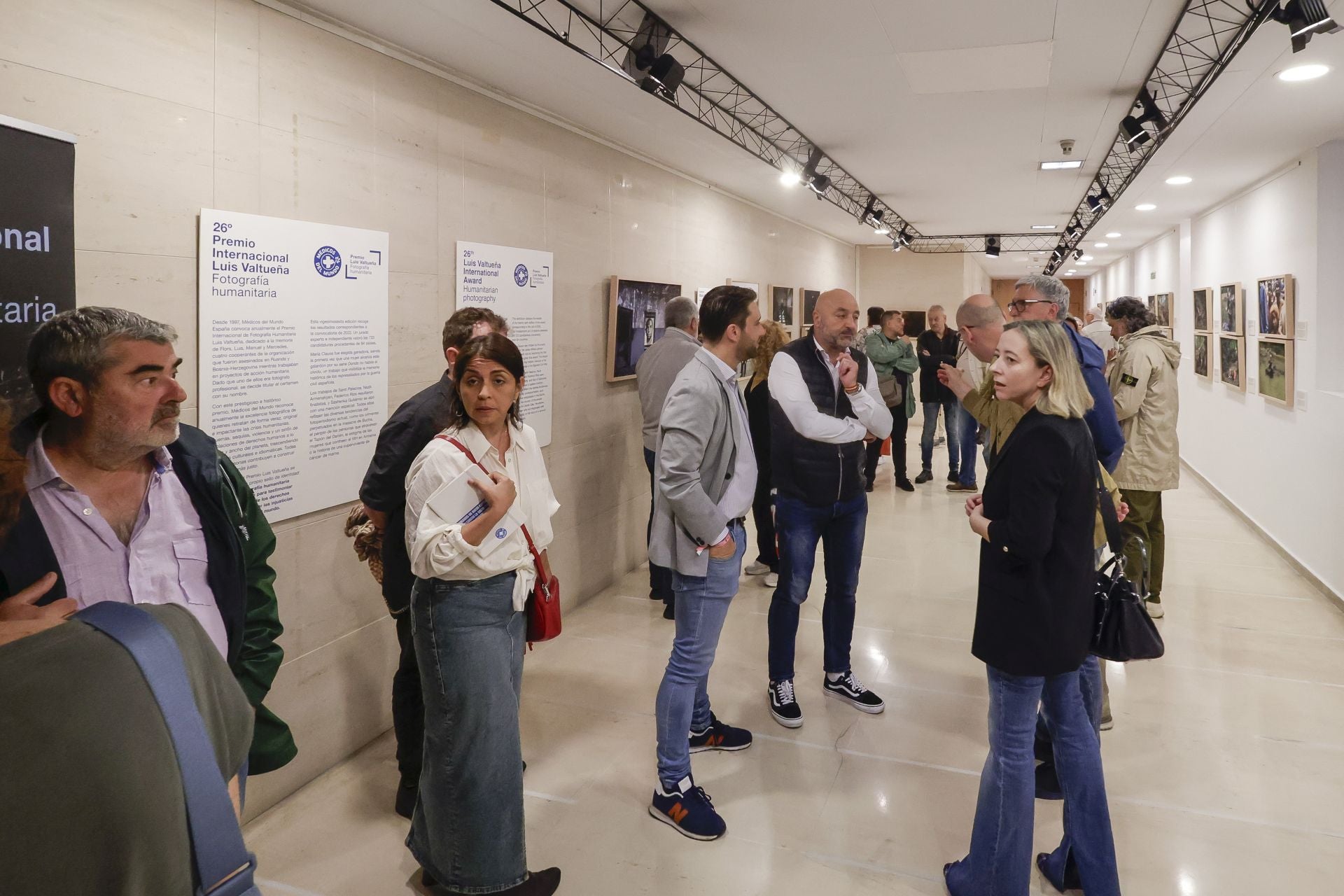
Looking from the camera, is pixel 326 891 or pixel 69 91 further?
pixel 326 891

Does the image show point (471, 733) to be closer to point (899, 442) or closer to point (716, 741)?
point (716, 741)

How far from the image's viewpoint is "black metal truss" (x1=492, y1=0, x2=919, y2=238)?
344 centimetres

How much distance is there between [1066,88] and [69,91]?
16.0 feet

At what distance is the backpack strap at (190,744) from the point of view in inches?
26.9

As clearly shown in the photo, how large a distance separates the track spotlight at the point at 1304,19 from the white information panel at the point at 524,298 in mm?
3408

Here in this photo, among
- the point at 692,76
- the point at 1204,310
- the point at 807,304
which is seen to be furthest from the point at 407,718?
the point at 1204,310

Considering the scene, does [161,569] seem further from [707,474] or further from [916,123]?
[916,123]

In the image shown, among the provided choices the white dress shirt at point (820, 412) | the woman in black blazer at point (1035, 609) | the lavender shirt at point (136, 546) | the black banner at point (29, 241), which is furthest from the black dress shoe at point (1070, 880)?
the black banner at point (29, 241)

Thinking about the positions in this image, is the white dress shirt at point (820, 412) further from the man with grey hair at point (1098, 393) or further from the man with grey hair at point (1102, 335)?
the man with grey hair at point (1102, 335)

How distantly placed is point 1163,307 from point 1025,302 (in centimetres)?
1045

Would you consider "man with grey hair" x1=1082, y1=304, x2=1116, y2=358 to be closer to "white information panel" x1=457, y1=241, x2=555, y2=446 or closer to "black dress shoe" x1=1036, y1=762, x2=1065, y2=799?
"white information panel" x1=457, y1=241, x2=555, y2=446

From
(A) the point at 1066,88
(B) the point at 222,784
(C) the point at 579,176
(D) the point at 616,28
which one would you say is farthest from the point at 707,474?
(A) the point at 1066,88

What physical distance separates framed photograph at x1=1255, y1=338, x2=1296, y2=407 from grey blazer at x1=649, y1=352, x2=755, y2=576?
5470mm

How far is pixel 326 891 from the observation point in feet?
7.96
